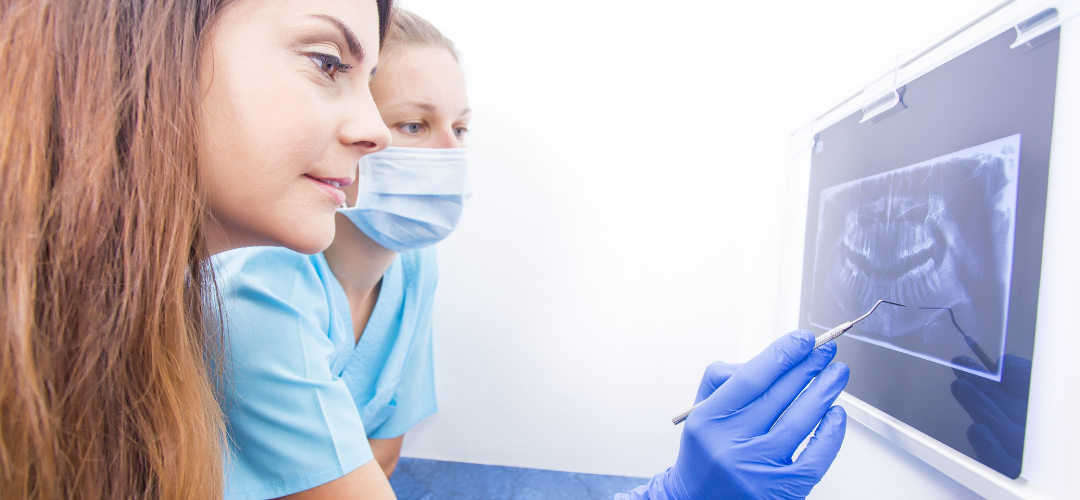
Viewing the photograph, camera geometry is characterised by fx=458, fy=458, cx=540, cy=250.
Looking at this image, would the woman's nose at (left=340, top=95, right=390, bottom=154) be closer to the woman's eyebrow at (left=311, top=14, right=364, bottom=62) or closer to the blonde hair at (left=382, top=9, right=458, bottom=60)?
the woman's eyebrow at (left=311, top=14, right=364, bottom=62)

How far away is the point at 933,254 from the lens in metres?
0.44

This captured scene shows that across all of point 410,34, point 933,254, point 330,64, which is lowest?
point 933,254

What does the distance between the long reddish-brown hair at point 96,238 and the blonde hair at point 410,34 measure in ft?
1.18

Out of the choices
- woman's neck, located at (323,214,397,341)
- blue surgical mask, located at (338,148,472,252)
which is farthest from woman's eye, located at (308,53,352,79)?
woman's neck, located at (323,214,397,341)

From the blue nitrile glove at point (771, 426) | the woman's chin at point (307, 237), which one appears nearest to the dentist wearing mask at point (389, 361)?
the blue nitrile glove at point (771, 426)

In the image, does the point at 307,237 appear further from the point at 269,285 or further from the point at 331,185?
the point at 269,285

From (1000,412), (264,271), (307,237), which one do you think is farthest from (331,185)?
(1000,412)

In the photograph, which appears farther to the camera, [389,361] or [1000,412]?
[389,361]

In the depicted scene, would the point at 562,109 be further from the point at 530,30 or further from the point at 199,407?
the point at 199,407

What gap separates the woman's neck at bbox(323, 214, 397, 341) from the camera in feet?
2.52

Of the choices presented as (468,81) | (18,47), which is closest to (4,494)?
(18,47)

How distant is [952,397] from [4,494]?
729 millimetres

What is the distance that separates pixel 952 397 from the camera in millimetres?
413

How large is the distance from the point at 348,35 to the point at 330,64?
0.04m
